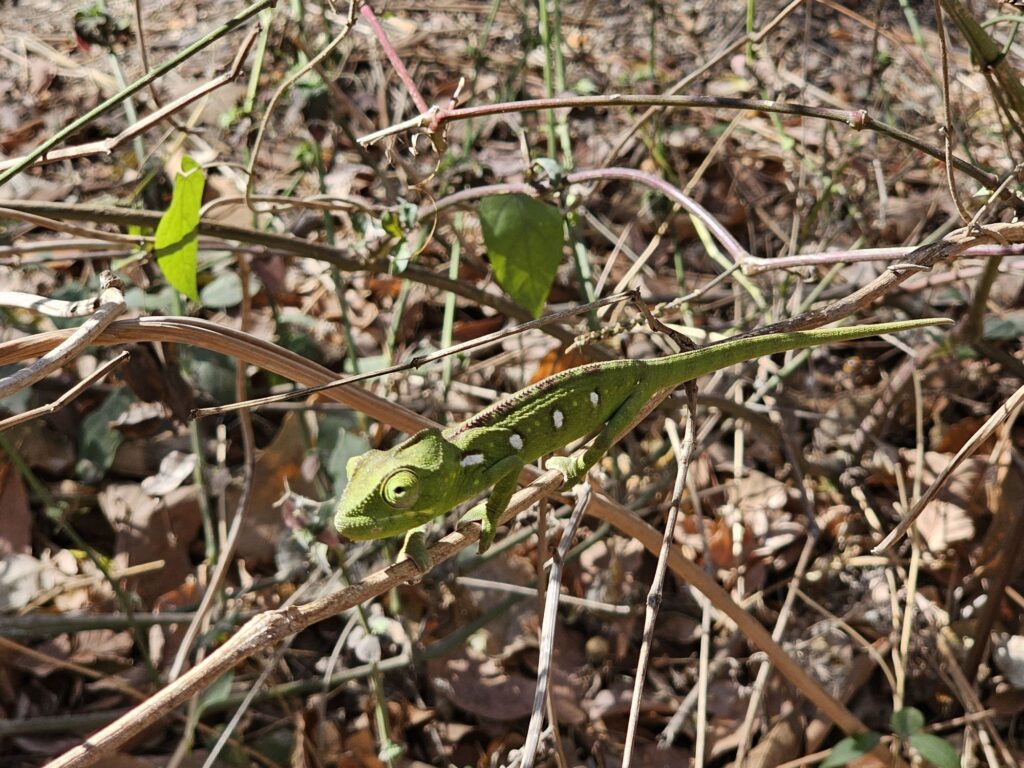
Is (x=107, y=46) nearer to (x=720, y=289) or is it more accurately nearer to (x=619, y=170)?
(x=619, y=170)

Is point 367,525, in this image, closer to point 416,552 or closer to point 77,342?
point 416,552

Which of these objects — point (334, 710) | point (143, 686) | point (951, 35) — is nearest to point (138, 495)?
point (143, 686)

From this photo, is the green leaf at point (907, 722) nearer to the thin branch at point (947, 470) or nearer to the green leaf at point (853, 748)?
the green leaf at point (853, 748)

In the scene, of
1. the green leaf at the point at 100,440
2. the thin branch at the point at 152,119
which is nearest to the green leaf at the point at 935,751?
the thin branch at the point at 152,119

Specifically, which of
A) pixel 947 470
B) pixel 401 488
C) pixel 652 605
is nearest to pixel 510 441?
pixel 401 488

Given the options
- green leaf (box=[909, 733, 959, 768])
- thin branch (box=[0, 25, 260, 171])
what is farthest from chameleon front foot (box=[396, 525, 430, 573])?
green leaf (box=[909, 733, 959, 768])

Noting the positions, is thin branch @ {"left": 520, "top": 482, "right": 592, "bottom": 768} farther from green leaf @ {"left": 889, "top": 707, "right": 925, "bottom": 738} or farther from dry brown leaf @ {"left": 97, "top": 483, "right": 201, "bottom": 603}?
dry brown leaf @ {"left": 97, "top": 483, "right": 201, "bottom": 603}

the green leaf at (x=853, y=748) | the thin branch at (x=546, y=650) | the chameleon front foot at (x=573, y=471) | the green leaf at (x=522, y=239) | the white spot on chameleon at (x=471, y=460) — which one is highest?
the green leaf at (x=522, y=239)
